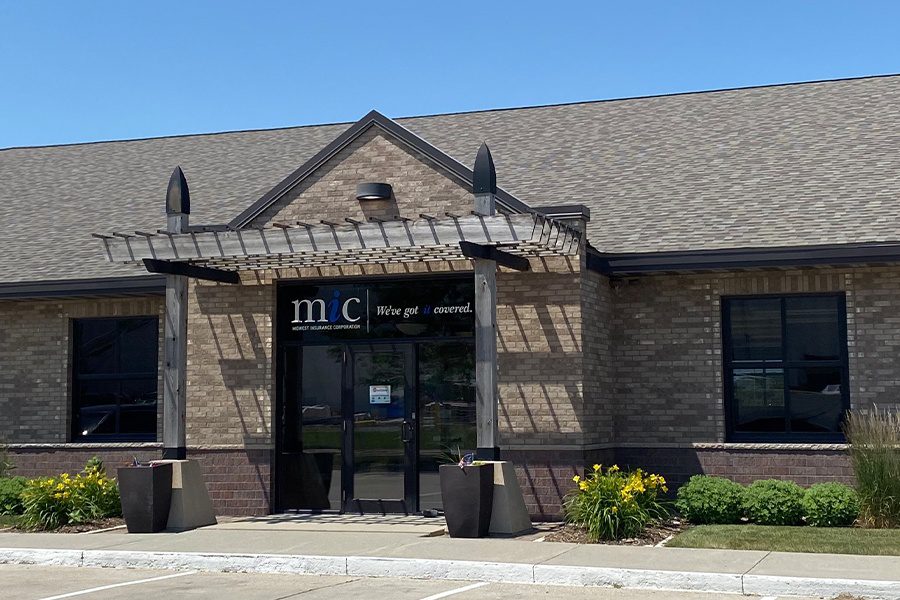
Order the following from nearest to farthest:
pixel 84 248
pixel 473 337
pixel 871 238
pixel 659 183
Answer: pixel 871 238 → pixel 473 337 → pixel 659 183 → pixel 84 248

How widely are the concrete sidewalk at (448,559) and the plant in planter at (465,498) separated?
0.28m

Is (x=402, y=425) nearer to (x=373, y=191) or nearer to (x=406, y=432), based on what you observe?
(x=406, y=432)

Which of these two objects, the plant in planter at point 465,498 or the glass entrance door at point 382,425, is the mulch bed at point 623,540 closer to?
the plant in planter at point 465,498

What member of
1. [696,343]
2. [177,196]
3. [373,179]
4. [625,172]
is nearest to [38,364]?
[177,196]

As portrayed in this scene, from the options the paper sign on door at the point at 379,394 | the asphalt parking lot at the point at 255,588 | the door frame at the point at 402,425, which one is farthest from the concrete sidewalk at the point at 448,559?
the paper sign on door at the point at 379,394

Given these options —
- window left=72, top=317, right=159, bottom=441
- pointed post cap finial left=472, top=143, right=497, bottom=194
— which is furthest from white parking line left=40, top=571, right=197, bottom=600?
window left=72, top=317, right=159, bottom=441

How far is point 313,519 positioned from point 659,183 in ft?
23.8

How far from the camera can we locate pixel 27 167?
84.3 ft

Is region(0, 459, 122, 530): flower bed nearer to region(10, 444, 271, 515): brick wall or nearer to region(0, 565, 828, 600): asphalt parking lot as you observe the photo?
region(10, 444, 271, 515): brick wall

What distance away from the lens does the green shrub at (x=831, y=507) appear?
14320 mm

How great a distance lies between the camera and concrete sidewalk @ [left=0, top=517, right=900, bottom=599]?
10.8 meters

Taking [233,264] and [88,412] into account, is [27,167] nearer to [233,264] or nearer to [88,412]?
[88,412]

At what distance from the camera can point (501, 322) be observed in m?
16.0

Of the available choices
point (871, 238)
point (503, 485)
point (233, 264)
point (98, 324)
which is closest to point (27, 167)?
point (98, 324)
